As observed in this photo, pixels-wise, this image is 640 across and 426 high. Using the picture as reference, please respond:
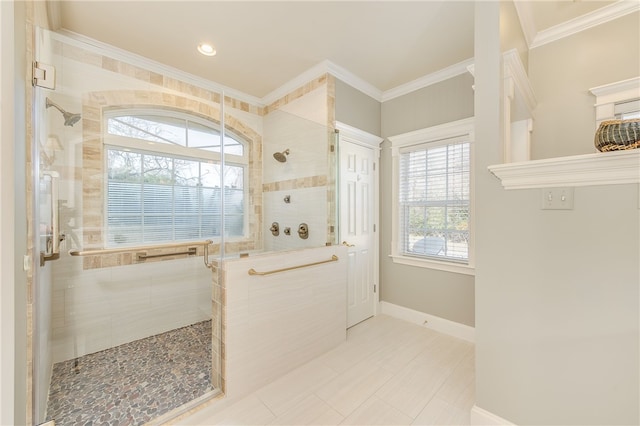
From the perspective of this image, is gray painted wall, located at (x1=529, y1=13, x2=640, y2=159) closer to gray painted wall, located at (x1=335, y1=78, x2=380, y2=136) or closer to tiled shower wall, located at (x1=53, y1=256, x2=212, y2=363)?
gray painted wall, located at (x1=335, y1=78, x2=380, y2=136)

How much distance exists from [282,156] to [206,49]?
1151 mm

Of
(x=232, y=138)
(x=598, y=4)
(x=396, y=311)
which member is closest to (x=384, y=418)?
A: (x=396, y=311)

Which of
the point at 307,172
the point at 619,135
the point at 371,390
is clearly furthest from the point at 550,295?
the point at 307,172

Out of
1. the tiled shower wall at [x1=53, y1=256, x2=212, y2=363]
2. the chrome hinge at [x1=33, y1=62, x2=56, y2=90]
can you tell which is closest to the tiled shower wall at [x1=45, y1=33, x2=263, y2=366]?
the tiled shower wall at [x1=53, y1=256, x2=212, y2=363]

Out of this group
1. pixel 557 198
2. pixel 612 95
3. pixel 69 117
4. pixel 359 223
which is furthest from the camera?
pixel 359 223

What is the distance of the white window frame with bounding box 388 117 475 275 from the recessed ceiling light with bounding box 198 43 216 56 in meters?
2.02

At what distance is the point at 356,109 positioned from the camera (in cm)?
272

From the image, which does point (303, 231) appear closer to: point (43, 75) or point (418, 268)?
point (418, 268)

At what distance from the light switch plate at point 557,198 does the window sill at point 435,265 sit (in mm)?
1195

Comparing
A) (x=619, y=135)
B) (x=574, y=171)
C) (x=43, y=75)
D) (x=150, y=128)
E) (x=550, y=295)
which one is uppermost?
(x=150, y=128)

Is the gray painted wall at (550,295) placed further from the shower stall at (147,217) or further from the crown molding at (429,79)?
the shower stall at (147,217)

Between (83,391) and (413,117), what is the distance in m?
3.68

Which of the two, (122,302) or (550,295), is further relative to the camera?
(122,302)

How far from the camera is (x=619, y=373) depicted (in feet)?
3.52
